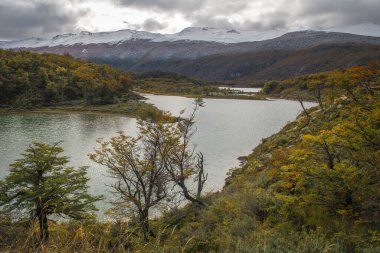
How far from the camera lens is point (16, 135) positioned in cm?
4784

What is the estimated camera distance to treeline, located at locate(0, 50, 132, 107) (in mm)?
90000

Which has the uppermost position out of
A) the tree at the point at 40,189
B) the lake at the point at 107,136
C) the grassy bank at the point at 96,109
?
the tree at the point at 40,189

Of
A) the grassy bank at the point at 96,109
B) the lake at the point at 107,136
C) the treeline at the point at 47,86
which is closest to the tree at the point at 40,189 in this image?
the lake at the point at 107,136

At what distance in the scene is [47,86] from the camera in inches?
3693

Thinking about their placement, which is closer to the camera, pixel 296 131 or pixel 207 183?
pixel 207 183

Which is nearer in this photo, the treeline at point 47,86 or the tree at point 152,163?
the tree at point 152,163

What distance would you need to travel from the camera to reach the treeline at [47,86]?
295ft

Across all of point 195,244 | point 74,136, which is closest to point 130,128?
point 74,136

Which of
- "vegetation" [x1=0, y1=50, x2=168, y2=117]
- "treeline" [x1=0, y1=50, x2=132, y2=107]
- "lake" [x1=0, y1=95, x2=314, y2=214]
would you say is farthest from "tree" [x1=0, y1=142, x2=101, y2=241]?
"treeline" [x1=0, y1=50, x2=132, y2=107]

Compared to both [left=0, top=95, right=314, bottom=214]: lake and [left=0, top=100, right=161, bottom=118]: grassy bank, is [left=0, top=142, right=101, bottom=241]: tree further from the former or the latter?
[left=0, top=100, right=161, bottom=118]: grassy bank

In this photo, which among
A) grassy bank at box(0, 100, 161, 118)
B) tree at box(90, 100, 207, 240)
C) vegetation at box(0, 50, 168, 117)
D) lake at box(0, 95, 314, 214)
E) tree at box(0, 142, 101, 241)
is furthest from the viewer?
vegetation at box(0, 50, 168, 117)

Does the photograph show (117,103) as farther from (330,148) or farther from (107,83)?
(330,148)

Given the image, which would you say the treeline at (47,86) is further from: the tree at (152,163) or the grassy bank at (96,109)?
the tree at (152,163)

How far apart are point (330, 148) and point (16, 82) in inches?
3949
